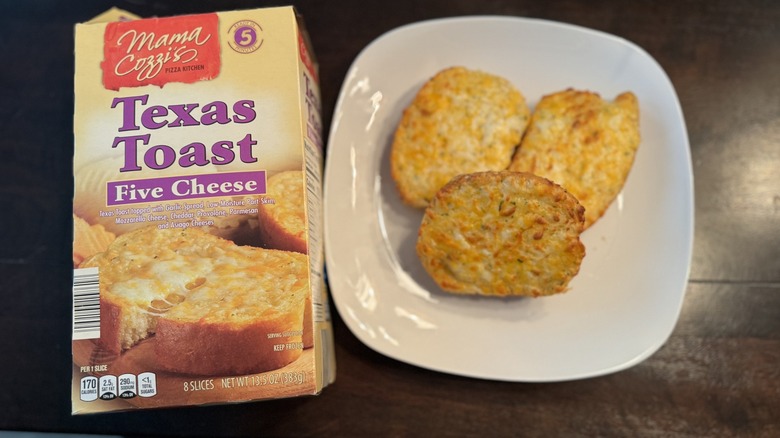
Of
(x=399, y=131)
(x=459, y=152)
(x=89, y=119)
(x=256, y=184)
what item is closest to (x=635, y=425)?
(x=459, y=152)

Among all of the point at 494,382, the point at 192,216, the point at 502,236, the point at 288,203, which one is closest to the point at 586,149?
the point at 502,236

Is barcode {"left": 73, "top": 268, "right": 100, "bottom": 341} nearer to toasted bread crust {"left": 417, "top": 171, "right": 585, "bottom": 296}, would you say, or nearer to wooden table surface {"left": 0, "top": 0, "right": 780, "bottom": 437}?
wooden table surface {"left": 0, "top": 0, "right": 780, "bottom": 437}

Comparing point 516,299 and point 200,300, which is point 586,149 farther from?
point 200,300

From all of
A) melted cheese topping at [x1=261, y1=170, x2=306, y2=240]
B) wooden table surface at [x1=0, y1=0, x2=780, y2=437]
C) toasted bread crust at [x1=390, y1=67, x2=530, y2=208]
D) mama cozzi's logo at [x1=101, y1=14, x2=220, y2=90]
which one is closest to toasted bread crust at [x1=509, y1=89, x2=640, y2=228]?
toasted bread crust at [x1=390, y1=67, x2=530, y2=208]

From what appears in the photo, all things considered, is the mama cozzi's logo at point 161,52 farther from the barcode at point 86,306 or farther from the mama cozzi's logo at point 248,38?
the barcode at point 86,306

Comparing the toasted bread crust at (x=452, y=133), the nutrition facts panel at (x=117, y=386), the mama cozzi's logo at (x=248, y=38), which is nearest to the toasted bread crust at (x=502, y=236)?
the toasted bread crust at (x=452, y=133)

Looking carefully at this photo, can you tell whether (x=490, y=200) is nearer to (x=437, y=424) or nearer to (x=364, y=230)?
(x=364, y=230)

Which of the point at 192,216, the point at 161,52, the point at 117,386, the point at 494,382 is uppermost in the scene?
the point at 161,52

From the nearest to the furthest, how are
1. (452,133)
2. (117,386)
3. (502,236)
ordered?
(117,386), (502,236), (452,133)
